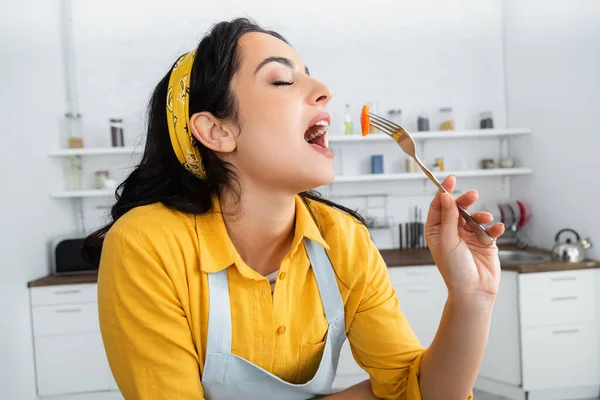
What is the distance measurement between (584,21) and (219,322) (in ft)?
9.91

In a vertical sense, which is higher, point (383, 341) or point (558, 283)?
point (383, 341)

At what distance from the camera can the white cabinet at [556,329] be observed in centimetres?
298

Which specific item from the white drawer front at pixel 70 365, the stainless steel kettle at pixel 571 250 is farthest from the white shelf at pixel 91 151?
the stainless steel kettle at pixel 571 250

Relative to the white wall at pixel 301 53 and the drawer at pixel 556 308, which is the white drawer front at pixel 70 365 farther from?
the drawer at pixel 556 308

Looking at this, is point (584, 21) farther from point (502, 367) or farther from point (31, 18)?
point (31, 18)

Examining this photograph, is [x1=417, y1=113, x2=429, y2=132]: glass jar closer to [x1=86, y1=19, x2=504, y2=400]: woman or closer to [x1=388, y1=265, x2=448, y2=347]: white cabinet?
[x1=388, y1=265, x2=448, y2=347]: white cabinet

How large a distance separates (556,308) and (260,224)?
244 cm

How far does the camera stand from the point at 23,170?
9.89ft

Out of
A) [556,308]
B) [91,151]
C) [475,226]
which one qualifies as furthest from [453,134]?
[475,226]

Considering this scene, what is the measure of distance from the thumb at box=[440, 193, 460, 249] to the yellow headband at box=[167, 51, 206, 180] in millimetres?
541

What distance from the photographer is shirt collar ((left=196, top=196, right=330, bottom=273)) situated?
1069mm

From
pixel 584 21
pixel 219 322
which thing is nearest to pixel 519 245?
pixel 584 21

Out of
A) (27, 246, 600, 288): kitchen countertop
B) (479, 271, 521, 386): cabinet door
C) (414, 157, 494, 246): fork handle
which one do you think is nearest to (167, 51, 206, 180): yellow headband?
(414, 157, 494, 246): fork handle

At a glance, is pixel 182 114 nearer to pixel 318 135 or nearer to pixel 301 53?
pixel 318 135
